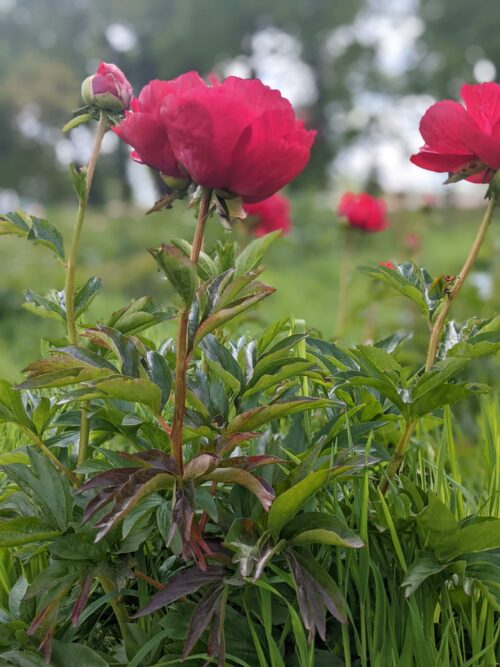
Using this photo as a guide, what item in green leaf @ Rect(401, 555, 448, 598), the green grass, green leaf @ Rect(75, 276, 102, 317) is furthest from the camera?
the green grass

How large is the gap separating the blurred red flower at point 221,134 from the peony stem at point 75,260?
0.27 feet

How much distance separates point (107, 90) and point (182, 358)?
27cm

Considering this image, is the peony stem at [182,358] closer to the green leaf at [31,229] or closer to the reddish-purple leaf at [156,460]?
the reddish-purple leaf at [156,460]

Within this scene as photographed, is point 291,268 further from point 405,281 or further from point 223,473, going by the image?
point 223,473

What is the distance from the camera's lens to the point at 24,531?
676 mm

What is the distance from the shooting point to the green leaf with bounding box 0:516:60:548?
2.13ft

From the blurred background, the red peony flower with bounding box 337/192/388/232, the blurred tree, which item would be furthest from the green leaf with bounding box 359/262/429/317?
the blurred tree

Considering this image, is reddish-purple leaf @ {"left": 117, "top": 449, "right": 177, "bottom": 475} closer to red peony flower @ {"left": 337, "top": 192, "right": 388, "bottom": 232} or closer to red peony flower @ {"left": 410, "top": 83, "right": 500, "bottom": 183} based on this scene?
red peony flower @ {"left": 410, "top": 83, "right": 500, "bottom": 183}

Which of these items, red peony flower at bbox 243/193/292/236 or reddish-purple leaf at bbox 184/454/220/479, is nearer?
reddish-purple leaf at bbox 184/454/220/479

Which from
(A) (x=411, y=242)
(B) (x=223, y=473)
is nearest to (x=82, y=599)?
(B) (x=223, y=473)

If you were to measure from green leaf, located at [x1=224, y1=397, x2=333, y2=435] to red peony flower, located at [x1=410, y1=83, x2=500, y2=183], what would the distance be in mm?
256

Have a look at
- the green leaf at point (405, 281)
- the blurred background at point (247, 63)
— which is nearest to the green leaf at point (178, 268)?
the green leaf at point (405, 281)

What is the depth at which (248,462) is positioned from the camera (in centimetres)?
63

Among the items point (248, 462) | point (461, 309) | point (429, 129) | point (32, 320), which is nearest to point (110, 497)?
point (248, 462)
